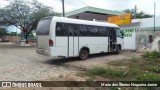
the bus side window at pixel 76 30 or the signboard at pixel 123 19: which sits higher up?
the signboard at pixel 123 19

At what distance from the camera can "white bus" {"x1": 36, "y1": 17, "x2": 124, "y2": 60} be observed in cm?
1132

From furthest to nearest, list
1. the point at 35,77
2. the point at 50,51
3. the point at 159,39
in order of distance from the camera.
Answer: the point at 159,39
the point at 50,51
the point at 35,77

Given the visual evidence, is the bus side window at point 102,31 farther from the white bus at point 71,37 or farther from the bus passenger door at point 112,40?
the bus passenger door at point 112,40

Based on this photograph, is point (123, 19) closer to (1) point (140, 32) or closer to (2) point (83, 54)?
(1) point (140, 32)

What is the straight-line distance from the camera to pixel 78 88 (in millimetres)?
6473

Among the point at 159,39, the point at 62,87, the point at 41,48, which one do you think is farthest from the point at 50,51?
the point at 159,39

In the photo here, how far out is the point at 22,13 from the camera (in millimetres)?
28203

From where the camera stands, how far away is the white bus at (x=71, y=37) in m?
11.3

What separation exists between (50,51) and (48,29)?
128 cm

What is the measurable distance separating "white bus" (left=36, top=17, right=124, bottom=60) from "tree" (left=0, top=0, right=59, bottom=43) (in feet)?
50.5

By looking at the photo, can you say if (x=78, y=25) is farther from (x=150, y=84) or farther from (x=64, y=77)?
(x=150, y=84)

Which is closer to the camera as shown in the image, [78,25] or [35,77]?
[35,77]

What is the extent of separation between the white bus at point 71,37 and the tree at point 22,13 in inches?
606

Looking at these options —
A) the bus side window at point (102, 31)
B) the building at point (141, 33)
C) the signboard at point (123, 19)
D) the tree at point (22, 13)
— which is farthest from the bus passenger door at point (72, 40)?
the tree at point (22, 13)
